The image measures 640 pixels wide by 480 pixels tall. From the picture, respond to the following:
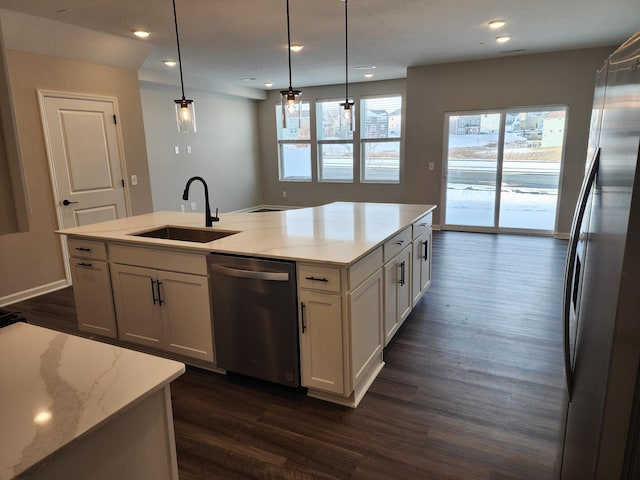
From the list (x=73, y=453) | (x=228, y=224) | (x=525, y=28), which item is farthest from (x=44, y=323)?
(x=525, y=28)

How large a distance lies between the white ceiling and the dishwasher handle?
251 centimetres

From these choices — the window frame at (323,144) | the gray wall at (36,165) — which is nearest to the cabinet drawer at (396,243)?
the gray wall at (36,165)

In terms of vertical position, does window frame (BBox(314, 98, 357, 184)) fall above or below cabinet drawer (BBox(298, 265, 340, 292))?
above

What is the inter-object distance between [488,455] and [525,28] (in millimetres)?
4621

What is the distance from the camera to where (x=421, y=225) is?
352cm

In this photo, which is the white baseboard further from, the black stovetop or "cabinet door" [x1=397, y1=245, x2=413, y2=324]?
"cabinet door" [x1=397, y1=245, x2=413, y2=324]

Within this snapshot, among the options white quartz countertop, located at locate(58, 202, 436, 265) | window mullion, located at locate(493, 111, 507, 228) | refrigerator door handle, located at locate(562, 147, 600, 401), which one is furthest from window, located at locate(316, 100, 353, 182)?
refrigerator door handle, located at locate(562, 147, 600, 401)

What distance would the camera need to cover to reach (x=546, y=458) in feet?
6.44

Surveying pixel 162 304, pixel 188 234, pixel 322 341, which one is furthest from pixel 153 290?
pixel 322 341

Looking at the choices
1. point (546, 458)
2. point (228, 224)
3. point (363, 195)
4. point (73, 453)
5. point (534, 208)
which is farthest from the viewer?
point (363, 195)

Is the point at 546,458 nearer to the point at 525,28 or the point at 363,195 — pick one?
the point at 525,28

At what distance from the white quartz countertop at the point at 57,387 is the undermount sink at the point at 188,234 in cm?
180

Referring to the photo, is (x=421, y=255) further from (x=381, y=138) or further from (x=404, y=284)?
(x=381, y=138)

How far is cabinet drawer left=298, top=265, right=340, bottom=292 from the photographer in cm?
220
